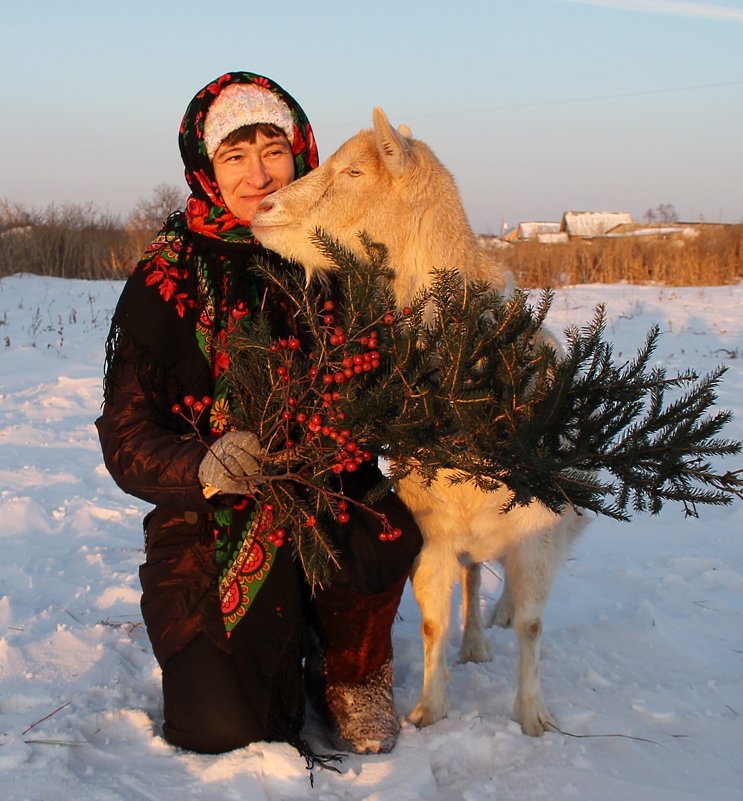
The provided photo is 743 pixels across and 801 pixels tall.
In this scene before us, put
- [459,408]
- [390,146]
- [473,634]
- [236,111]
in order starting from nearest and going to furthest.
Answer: [459,408], [390,146], [236,111], [473,634]

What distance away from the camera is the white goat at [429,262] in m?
2.83

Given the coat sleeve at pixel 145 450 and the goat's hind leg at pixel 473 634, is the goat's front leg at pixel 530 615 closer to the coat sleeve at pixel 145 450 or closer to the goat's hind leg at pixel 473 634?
the goat's hind leg at pixel 473 634

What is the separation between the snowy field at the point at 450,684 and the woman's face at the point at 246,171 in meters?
1.74

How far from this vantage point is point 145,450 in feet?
8.57

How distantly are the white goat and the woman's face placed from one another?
0.22 meters

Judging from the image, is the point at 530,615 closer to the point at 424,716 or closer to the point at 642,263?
the point at 424,716

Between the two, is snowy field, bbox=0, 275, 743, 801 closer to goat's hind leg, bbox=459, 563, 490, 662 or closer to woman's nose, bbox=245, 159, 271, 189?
goat's hind leg, bbox=459, 563, 490, 662

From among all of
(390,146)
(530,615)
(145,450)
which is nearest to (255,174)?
(390,146)

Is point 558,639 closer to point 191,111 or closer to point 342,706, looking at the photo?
point 342,706

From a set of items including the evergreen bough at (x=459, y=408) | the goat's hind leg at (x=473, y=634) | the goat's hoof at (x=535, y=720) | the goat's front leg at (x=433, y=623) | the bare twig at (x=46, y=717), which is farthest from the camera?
the goat's hind leg at (x=473, y=634)

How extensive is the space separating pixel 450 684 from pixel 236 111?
2.30 meters

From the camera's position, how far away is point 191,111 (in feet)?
10.2

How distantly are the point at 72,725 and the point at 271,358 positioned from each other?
4.43ft

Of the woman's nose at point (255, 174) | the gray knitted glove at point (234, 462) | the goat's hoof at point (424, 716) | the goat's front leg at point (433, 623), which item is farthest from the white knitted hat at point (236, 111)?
the goat's hoof at point (424, 716)
